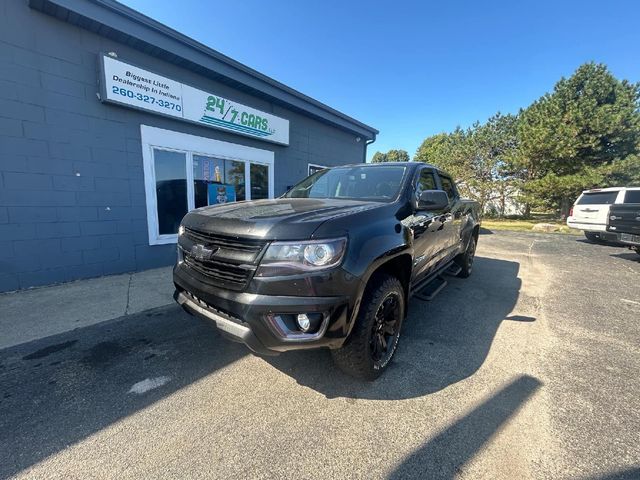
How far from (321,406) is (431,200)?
2.05 metres

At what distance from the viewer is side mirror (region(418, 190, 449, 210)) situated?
114 inches

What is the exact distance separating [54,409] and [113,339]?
108 cm

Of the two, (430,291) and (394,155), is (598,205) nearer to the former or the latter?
(430,291)

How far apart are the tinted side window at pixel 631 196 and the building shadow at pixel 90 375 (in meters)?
11.8

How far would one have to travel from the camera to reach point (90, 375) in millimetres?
2535

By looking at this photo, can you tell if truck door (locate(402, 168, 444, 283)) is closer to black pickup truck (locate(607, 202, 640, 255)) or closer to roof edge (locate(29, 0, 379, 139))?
roof edge (locate(29, 0, 379, 139))

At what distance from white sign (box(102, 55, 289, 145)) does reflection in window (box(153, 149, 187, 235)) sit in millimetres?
847

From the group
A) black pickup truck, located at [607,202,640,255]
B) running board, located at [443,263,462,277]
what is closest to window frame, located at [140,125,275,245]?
running board, located at [443,263,462,277]

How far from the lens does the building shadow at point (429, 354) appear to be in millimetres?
2439

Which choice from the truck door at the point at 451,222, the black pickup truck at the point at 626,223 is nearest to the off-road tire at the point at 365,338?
the truck door at the point at 451,222

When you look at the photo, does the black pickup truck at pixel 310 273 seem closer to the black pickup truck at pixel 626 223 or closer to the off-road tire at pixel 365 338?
the off-road tire at pixel 365 338

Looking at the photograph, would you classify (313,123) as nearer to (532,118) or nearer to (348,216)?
(348,216)

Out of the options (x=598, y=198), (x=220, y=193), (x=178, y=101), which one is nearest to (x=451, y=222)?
(x=220, y=193)

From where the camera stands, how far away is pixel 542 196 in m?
18.3
